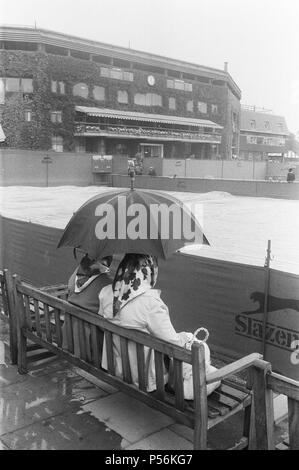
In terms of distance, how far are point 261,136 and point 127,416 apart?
293ft

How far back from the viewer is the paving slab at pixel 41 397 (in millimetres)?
3523

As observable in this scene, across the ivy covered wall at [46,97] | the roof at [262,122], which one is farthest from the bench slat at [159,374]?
the roof at [262,122]

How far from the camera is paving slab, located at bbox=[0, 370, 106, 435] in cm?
352

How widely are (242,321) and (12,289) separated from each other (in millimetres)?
2237

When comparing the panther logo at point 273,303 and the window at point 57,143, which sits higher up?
the window at point 57,143

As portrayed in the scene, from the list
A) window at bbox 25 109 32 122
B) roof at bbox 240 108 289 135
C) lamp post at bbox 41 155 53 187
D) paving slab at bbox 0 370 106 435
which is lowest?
paving slab at bbox 0 370 106 435

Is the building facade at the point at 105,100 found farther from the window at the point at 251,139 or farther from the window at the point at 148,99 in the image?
the window at the point at 251,139

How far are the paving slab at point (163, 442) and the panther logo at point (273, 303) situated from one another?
1630mm

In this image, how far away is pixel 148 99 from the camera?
5200 centimetres

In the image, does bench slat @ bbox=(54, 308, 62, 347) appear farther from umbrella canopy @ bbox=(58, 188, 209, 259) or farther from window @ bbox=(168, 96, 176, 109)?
window @ bbox=(168, 96, 176, 109)

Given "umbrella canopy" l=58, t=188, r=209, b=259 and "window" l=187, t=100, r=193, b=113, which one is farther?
"window" l=187, t=100, r=193, b=113

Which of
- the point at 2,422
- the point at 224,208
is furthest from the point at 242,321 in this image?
the point at 224,208

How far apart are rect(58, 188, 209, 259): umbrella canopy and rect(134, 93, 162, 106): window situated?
48797 millimetres

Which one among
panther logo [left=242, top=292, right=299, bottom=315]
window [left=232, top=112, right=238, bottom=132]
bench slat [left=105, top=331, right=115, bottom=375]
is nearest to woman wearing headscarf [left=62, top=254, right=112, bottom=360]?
bench slat [left=105, top=331, right=115, bottom=375]
